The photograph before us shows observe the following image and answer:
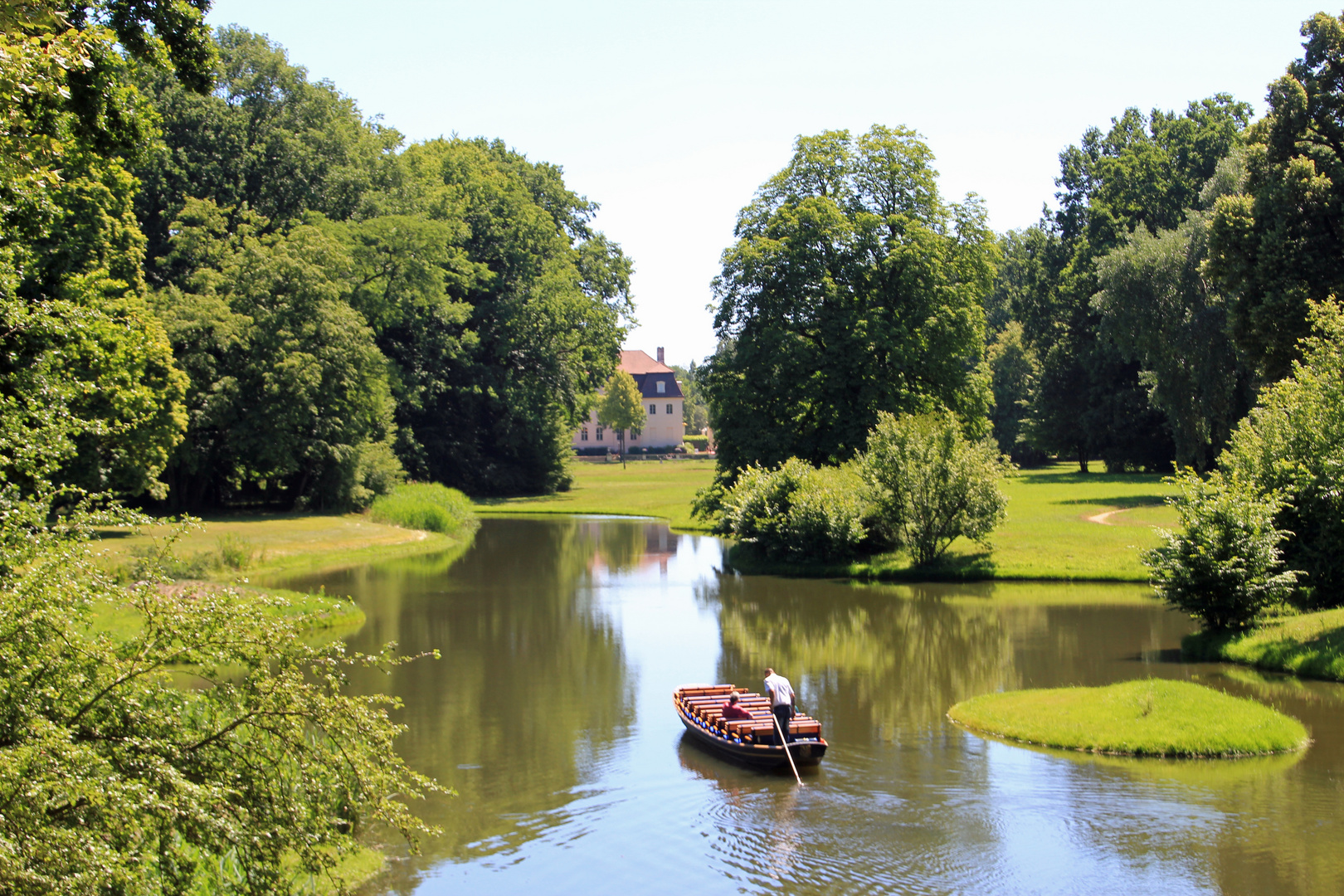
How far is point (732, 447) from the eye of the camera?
48438 millimetres

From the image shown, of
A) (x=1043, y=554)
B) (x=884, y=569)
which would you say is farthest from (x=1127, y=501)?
(x=884, y=569)

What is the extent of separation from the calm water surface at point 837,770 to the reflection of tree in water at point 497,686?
7 centimetres

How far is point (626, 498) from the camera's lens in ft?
237

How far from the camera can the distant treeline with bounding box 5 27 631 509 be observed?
33.7 meters

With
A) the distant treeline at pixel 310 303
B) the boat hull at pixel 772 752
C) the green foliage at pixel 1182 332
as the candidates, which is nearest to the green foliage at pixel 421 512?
the distant treeline at pixel 310 303

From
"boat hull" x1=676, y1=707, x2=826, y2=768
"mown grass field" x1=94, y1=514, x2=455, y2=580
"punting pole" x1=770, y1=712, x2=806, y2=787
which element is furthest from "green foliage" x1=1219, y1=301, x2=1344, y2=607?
"mown grass field" x1=94, y1=514, x2=455, y2=580

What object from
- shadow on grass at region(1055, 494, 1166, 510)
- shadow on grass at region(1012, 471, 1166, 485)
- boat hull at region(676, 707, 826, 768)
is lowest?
boat hull at region(676, 707, 826, 768)

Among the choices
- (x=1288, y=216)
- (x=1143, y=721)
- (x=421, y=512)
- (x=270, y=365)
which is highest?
(x=1288, y=216)

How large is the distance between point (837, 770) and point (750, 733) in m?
1.42

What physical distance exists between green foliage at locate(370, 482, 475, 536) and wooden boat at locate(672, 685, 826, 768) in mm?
32524

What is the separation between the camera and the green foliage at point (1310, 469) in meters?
25.2

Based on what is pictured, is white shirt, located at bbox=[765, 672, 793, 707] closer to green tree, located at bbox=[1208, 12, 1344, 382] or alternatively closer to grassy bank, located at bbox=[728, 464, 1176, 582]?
grassy bank, located at bbox=[728, 464, 1176, 582]

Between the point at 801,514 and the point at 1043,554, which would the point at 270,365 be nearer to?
the point at 801,514

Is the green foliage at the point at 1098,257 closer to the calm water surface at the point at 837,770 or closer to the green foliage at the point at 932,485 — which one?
the green foliage at the point at 932,485
